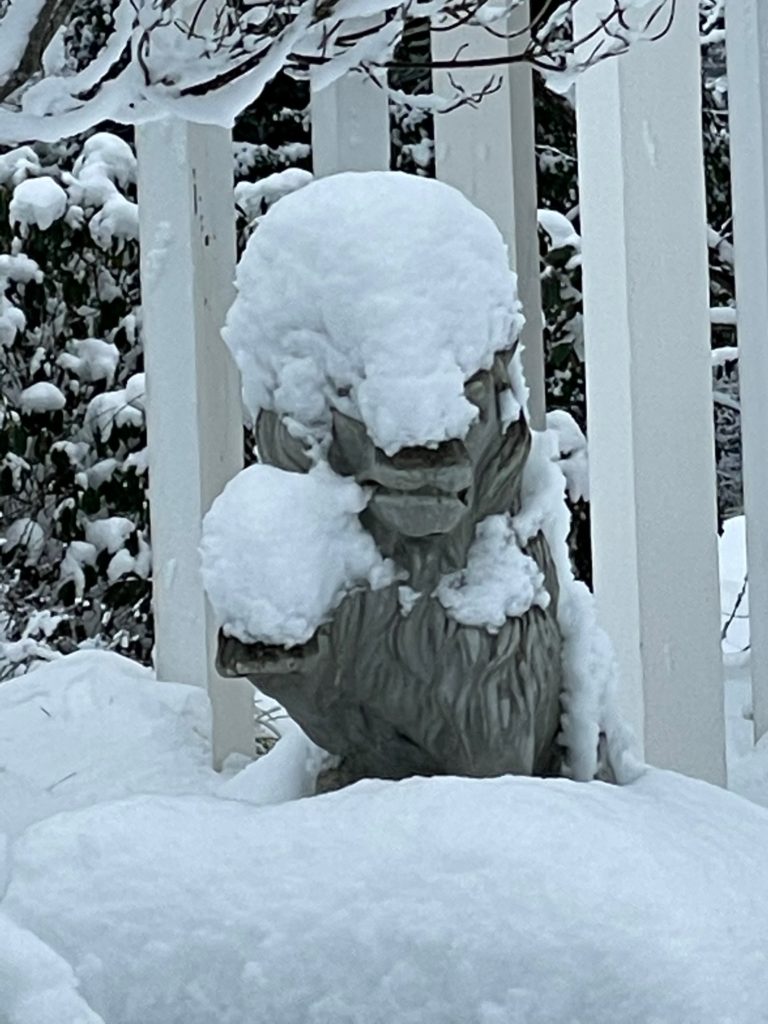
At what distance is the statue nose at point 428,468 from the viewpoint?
55.1 inches

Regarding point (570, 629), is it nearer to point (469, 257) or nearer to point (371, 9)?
point (469, 257)

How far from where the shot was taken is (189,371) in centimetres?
317

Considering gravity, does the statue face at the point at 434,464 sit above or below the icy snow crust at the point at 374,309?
below

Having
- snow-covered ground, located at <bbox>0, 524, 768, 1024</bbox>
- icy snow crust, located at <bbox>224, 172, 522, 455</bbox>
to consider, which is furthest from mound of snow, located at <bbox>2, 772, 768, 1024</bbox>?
icy snow crust, located at <bbox>224, 172, 522, 455</bbox>

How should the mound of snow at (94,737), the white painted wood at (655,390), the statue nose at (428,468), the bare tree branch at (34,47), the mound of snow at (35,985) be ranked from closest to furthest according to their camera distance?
the mound of snow at (35,985)
the statue nose at (428,468)
the bare tree branch at (34,47)
the white painted wood at (655,390)
the mound of snow at (94,737)

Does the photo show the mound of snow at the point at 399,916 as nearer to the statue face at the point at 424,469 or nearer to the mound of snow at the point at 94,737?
the statue face at the point at 424,469

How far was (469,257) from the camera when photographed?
149cm

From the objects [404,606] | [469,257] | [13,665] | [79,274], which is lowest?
[13,665]

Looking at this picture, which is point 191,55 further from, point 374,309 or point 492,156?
point 374,309

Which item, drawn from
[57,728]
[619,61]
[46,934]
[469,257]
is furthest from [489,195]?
[46,934]

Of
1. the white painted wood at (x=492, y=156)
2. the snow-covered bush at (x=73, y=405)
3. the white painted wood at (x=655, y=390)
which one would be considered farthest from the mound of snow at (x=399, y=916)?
the snow-covered bush at (x=73, y=405)

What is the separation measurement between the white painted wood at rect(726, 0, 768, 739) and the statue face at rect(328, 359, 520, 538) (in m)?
1.85

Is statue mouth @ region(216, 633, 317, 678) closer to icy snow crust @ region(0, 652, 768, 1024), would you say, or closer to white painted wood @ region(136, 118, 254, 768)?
icy snow crust @ region(0, 652, 768, 1024)

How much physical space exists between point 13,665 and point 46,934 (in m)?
4.36
